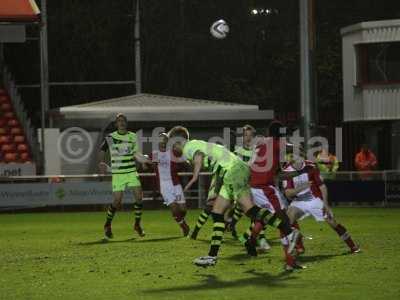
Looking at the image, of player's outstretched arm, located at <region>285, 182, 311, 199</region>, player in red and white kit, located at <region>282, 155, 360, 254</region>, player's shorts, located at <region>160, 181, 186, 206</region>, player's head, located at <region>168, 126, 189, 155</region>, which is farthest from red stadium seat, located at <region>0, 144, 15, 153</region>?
player's head, located at <region>168, 126, 189, 155</region>

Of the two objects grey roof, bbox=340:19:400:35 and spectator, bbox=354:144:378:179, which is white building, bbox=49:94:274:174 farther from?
grey roof, bbox=340:19:400:35

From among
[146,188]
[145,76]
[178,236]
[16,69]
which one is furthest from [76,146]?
[145,76]

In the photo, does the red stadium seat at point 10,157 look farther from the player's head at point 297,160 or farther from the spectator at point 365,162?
the player's head at point 297,160

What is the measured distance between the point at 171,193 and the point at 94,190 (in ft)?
32.0

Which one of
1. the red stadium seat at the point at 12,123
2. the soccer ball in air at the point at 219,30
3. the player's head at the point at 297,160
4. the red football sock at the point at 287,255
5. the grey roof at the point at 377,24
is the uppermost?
the grey roof at the point at 377,24

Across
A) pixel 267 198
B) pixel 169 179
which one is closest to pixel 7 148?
pixel 169 179

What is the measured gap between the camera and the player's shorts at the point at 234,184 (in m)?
15.4

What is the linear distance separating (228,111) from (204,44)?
76.6ft

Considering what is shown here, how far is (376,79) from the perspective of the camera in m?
40.7

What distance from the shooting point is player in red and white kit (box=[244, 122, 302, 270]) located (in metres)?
15.4

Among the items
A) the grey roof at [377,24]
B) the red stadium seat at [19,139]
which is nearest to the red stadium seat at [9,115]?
the red stadium seat at [19,139]

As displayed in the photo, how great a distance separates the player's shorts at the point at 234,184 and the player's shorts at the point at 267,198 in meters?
0.94

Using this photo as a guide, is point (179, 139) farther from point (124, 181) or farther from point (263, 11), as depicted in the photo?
point (263, 11)

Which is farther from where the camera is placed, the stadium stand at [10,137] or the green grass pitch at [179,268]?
the stadium stand at [10,137]
